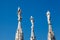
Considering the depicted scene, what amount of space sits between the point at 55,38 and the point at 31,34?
749 cm

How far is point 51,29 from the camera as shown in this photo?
4925 centimetres

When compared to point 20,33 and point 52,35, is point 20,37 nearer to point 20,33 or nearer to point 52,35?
point 20,33

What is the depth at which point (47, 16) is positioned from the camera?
52562 mm

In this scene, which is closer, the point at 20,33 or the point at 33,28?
the point at 20,33

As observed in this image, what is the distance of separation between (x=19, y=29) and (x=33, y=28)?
18.9 feet

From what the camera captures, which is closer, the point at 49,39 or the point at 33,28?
the point at 49,39

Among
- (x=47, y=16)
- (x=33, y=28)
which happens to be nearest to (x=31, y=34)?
(x=33, y=28)

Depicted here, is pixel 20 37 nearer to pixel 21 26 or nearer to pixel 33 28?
pixel 21 26

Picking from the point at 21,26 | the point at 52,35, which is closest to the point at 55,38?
the point at 52,35

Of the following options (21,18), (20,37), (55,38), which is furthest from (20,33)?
(55,38)

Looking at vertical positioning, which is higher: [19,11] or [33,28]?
[19,11]

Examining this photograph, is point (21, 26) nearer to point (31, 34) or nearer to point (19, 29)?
point (19, 29)

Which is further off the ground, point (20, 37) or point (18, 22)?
point (18, 22)

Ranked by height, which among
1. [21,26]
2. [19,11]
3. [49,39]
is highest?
[19,11]
